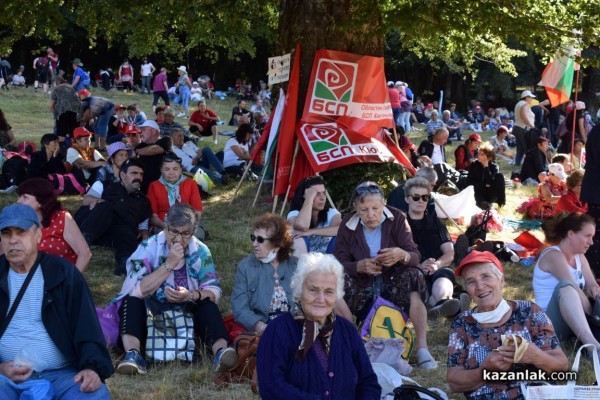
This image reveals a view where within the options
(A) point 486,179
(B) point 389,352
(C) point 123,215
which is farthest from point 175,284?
(A) point 486,179

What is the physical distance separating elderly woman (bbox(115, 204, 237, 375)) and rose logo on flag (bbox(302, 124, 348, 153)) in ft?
16.5

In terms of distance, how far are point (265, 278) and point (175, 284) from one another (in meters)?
0.68

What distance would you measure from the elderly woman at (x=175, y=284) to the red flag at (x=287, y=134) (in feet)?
16.1

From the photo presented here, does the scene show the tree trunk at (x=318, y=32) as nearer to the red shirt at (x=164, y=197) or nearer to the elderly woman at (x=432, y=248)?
the red shirt at (x=164, y=197)

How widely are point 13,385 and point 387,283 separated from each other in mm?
3213

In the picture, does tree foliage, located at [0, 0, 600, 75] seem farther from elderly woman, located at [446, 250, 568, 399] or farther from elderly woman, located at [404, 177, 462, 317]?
elderly woman, located at [446, 250, 568, 399]

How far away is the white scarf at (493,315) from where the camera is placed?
475 centimetres

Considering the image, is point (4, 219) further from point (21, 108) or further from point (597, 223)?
point (21, 108)

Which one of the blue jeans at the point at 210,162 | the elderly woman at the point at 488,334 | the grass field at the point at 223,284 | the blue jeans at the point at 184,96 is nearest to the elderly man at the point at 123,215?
the grass field at the point at 223,284

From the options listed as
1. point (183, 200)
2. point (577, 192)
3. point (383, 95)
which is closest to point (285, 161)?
point (383, 95)

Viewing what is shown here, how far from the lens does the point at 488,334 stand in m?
4.74

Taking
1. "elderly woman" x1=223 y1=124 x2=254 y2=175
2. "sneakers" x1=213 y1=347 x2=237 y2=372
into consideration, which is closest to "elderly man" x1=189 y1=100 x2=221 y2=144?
"elderly woman" x1=223 y1=124 x2=254 y2=175

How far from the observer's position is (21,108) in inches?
1025

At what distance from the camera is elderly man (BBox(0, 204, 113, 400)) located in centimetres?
463
